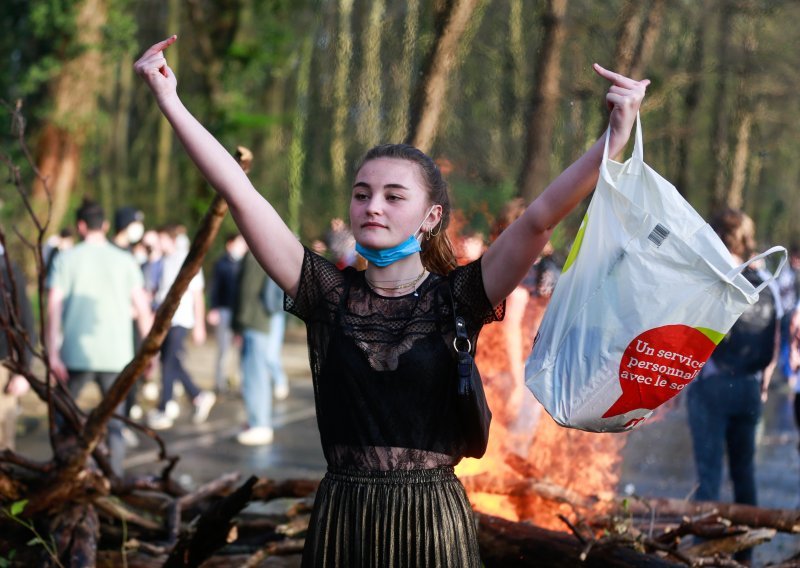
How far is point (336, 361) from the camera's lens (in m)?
3.01

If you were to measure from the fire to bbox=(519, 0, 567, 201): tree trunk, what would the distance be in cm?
723

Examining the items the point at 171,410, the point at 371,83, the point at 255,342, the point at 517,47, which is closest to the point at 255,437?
the point at 255,342

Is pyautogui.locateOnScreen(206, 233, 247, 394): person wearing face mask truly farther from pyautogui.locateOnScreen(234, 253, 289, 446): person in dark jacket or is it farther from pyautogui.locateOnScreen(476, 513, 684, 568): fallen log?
pyautogui.locateOnScreen(476, 513, 684, 568): fallen log

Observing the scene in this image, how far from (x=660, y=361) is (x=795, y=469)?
8985 millimetres

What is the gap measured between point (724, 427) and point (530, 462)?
2014 millimetres

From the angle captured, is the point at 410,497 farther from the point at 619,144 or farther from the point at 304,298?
the point at 619,144

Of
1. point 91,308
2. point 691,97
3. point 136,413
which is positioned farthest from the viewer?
point 691,97

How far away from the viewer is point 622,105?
281cm

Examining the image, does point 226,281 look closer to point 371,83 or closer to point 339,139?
point 371,83

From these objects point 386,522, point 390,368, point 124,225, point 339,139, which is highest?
point 339,139

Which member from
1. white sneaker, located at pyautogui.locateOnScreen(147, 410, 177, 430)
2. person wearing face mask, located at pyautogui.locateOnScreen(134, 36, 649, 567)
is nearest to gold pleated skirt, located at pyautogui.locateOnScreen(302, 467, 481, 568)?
person wearing face mask, located at pyautogui.locateOnScreen(134, 36, 649, 567)

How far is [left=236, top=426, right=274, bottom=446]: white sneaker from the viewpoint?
11.5m

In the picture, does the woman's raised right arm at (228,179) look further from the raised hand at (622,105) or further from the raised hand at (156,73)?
the raised hand at (622,105)

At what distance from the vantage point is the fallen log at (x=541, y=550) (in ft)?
14.3
